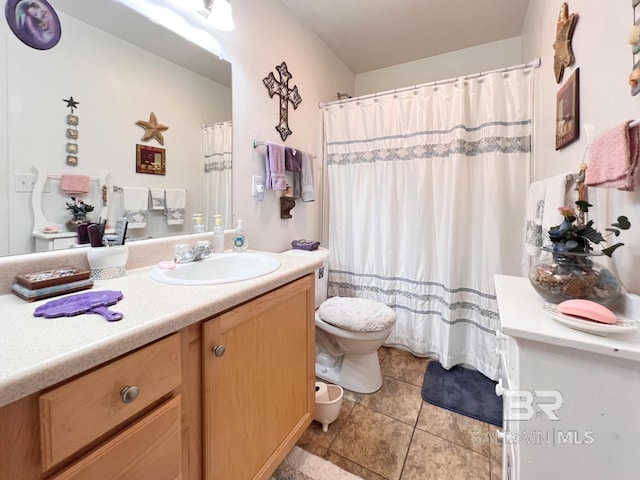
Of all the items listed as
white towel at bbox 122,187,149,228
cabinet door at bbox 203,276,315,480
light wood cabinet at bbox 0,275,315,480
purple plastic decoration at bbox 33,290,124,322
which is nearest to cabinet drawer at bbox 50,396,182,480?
light wood cabinet at bbox 0,275,315,480

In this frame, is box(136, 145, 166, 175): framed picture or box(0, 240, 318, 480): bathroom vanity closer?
box(0, 240, 318, 480): bathroom vanity

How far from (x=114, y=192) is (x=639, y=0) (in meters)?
1.64

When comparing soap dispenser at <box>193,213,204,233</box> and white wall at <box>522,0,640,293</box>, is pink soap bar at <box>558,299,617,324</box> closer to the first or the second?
white wall at <box>522,0,640,293</box>

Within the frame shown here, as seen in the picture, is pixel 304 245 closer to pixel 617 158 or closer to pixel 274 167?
pixel 274 167

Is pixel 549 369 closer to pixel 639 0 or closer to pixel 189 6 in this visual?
pixel 639 0

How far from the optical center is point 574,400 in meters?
0.59

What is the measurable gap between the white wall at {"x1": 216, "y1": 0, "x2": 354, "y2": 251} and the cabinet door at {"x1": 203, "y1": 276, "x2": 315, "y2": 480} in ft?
2.33

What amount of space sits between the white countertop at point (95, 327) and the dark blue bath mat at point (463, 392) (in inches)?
52.1

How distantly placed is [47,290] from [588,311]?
132cm

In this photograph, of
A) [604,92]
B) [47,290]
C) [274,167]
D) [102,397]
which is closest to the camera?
[102,397]

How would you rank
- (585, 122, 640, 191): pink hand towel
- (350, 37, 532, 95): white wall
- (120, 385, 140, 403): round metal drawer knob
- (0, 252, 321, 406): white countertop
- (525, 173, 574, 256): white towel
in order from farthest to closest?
(350, 37, 532, 95): white wall, (525, 173, 574, 256): white towel, (585, 122, 640, 191): pink hand towel, (120, 385, 140, 403): round metal drawer knob, (0, 252, 321, 406): white countertop

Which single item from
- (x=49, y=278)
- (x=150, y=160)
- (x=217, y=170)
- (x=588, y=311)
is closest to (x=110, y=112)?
(x=150, y=160)

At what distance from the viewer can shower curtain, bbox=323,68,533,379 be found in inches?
67.5

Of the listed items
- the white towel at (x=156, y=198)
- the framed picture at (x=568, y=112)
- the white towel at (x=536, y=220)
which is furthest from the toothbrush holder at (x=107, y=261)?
the framed picture at (x=568, y=112)
